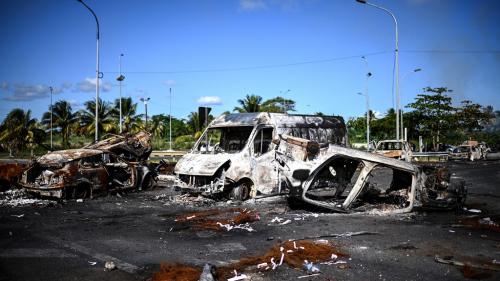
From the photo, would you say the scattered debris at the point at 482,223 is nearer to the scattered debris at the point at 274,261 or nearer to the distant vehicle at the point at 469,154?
the scattered debris at the point at 274,261

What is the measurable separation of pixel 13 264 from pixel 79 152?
7.29 metres

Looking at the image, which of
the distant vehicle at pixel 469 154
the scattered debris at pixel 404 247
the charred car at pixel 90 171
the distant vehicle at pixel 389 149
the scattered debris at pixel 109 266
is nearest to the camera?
the scattered debris at pixel 109 266

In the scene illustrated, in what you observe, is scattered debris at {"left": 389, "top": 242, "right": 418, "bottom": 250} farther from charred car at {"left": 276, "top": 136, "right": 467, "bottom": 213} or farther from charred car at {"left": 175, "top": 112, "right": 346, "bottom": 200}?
charred car at {"left": 175, "top": 112, "right": 346, "bottom": 200}

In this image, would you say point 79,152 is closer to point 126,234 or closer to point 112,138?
point 112,138

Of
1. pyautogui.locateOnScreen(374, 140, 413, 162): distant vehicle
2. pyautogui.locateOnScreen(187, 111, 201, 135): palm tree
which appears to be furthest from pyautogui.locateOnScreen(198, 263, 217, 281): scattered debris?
pyautogui.locateOnScreen(187, 111, 201, 135): palm tree

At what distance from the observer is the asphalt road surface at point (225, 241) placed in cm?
536

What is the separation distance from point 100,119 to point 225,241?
4821 centimetres

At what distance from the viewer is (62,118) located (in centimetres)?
5450

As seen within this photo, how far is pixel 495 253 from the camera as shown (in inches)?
241

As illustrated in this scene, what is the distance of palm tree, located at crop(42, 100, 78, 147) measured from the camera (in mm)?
54219

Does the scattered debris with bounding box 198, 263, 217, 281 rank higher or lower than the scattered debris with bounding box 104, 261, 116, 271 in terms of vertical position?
higher

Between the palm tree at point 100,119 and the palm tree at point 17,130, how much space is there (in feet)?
19.6

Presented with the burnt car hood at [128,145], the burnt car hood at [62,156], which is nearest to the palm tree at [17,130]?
the burnt car hood at [128,145]

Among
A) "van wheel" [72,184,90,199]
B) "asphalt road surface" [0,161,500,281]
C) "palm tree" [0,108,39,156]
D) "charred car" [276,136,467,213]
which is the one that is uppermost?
"palm tree" [0,108,39,156]
